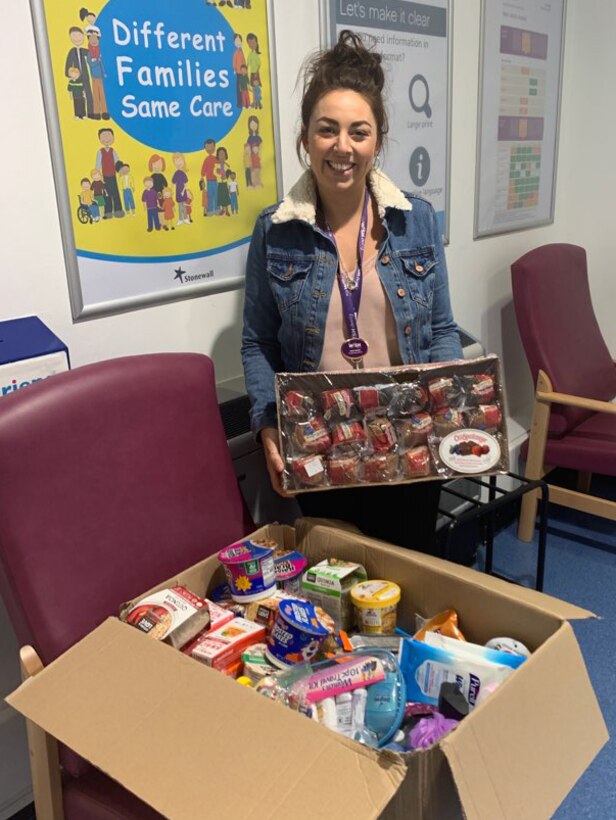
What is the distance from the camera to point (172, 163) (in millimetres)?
1623

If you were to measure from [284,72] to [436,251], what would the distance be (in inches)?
27.7

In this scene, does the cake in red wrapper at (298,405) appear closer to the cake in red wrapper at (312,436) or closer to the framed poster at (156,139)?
the cake in red wrapper at (312,436)

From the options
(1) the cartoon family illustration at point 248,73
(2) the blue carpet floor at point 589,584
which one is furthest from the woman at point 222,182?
(2) the blue carpet floor at point 589,584

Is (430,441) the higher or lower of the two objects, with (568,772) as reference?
higher

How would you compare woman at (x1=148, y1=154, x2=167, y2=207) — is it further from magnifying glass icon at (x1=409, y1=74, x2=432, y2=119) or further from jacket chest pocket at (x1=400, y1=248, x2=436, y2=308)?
magnifying glass icon at (x1=409, y1=74, x2=432, y2=119)

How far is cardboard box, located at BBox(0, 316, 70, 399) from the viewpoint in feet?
4.25

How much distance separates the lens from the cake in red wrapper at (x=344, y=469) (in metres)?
1.34

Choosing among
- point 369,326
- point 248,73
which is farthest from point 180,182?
point 369,326

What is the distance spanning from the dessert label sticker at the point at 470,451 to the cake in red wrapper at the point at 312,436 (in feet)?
0.72

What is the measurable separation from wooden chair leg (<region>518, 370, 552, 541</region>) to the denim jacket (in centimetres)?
111

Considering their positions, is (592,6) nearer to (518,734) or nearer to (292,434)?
(292,434)

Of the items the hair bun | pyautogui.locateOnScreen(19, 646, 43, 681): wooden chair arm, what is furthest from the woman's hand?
the hair bun

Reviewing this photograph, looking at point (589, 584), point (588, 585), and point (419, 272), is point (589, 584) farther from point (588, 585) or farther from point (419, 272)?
point (419, 272)

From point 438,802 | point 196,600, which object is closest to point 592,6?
point 196,600
